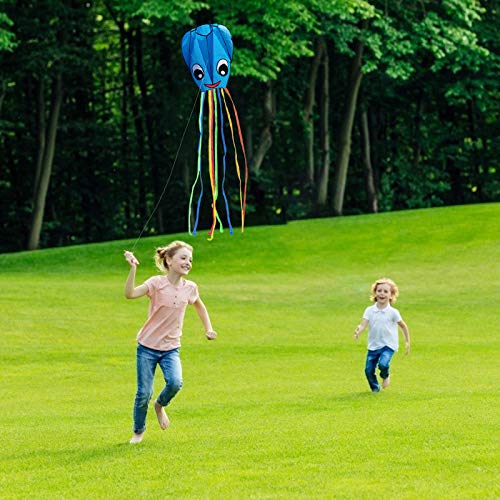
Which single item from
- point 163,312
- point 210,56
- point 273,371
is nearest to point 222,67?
point 210,56

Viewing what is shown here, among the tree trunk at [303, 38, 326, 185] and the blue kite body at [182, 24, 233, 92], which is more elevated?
the tree trunk at [303, 38, 326, 185]

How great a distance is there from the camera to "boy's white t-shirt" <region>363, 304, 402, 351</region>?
14.4m

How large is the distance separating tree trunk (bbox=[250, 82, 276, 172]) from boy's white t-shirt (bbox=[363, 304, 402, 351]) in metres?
25.4

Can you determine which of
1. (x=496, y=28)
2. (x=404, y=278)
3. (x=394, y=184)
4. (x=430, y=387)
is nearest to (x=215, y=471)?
(x=430, y=387)

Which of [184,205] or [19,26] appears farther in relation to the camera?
[184,205]

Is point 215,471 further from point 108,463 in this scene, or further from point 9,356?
point 9,356

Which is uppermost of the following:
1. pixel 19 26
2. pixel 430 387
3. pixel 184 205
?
pixel 19 26

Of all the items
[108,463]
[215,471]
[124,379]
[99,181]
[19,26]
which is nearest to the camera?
[215,471]

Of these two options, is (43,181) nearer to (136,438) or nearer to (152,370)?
A: (136,438)

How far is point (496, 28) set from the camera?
4703cm

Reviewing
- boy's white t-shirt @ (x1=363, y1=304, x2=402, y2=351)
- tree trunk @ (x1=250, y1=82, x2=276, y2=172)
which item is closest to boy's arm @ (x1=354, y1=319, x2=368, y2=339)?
boy's white t-shirt @ (x1=363, y1=304, x2=402, y2=351)

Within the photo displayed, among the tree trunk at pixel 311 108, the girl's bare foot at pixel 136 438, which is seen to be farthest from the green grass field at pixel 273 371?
the tree trunk at pixel 311 108

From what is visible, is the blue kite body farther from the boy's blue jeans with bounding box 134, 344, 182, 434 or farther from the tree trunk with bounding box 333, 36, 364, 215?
the tree trunk with bounding box 333, 36, 364, 215

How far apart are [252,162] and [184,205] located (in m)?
6.32
